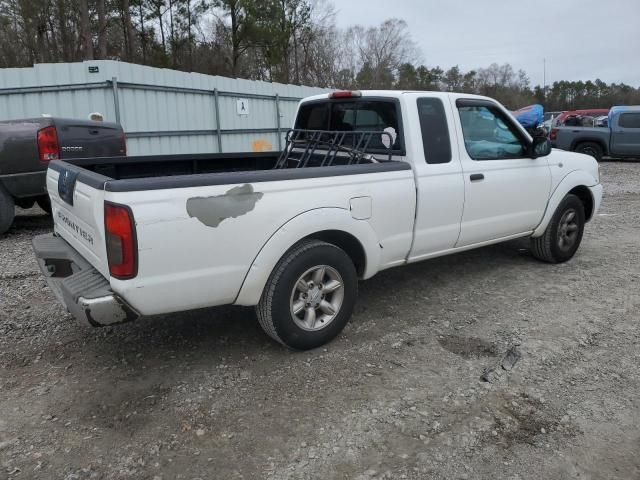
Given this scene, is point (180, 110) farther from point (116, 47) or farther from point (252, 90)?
point (116, 47)

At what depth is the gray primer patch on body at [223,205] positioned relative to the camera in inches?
116

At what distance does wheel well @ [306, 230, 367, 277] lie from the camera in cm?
363

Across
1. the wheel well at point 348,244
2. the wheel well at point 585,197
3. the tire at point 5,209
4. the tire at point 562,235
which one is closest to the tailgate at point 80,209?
the wheel well at point 348,244

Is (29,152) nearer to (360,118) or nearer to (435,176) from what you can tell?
(360,118)

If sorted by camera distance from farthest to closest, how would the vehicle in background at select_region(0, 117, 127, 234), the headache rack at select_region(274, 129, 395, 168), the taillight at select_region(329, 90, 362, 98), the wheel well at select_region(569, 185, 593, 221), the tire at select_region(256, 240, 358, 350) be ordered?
the vehicle in background at select_region(0, 117, 127, 234)
the wheel well at select_region(569, 185, 593, 221)
the taillight at select_region(329, 90, 362, 98)
the headache rack at select_region(274, 129, 395, 168)
the tire at select_region(256, 240, 358, 350)

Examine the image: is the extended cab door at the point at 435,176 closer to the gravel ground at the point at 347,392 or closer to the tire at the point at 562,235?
the gravel ground at the point at 347,392

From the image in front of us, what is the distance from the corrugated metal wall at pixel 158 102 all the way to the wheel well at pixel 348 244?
936cm

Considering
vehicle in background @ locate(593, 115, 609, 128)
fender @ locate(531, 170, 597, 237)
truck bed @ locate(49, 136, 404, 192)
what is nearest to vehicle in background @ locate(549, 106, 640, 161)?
vehicle in background @ locate(593, 115, 609, 128)

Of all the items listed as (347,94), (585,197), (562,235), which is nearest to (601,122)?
(585,197)

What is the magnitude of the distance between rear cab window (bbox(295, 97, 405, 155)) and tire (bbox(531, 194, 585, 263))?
2216 mm

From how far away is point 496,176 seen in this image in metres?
4.66

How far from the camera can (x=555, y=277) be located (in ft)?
17.4

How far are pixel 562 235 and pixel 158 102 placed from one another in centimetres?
983

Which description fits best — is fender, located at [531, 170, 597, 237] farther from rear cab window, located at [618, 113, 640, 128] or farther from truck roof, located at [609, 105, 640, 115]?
truck roof, located at [609, 105, 640, 115]
